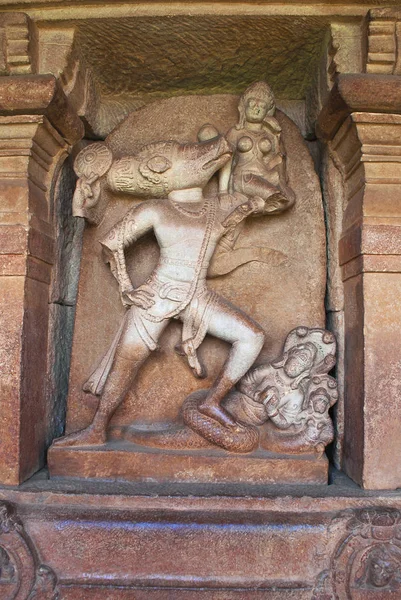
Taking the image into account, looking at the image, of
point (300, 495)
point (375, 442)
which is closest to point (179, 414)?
point (300, 495)

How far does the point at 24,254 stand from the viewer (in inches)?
106

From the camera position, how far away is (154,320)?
2820mm

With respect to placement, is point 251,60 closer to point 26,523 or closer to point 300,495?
point 300,495

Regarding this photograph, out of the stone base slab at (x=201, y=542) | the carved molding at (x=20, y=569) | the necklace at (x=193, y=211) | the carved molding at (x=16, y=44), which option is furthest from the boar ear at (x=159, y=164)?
the carved molding at (x=20, y=569)

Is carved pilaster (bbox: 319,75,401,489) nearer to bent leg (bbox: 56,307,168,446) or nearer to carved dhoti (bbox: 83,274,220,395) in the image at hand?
carved dhoti (bbox: 83,274,220,395)

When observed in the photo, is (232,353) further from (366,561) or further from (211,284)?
(366,561)

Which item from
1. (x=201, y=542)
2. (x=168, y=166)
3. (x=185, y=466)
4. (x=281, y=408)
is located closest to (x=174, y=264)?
(x=168, y=166)

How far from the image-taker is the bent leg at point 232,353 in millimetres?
2771

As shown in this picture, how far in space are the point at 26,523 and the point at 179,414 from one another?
0.97m

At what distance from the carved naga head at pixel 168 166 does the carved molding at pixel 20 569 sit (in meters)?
1.82

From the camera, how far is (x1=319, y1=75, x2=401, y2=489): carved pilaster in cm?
260

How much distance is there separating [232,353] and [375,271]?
2.79 ft

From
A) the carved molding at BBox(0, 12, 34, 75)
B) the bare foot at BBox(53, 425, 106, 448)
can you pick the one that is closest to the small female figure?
the carved molding at BBox(0, 12, 34, 75)

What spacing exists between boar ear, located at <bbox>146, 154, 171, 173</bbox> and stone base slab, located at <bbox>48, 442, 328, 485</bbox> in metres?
1.53
